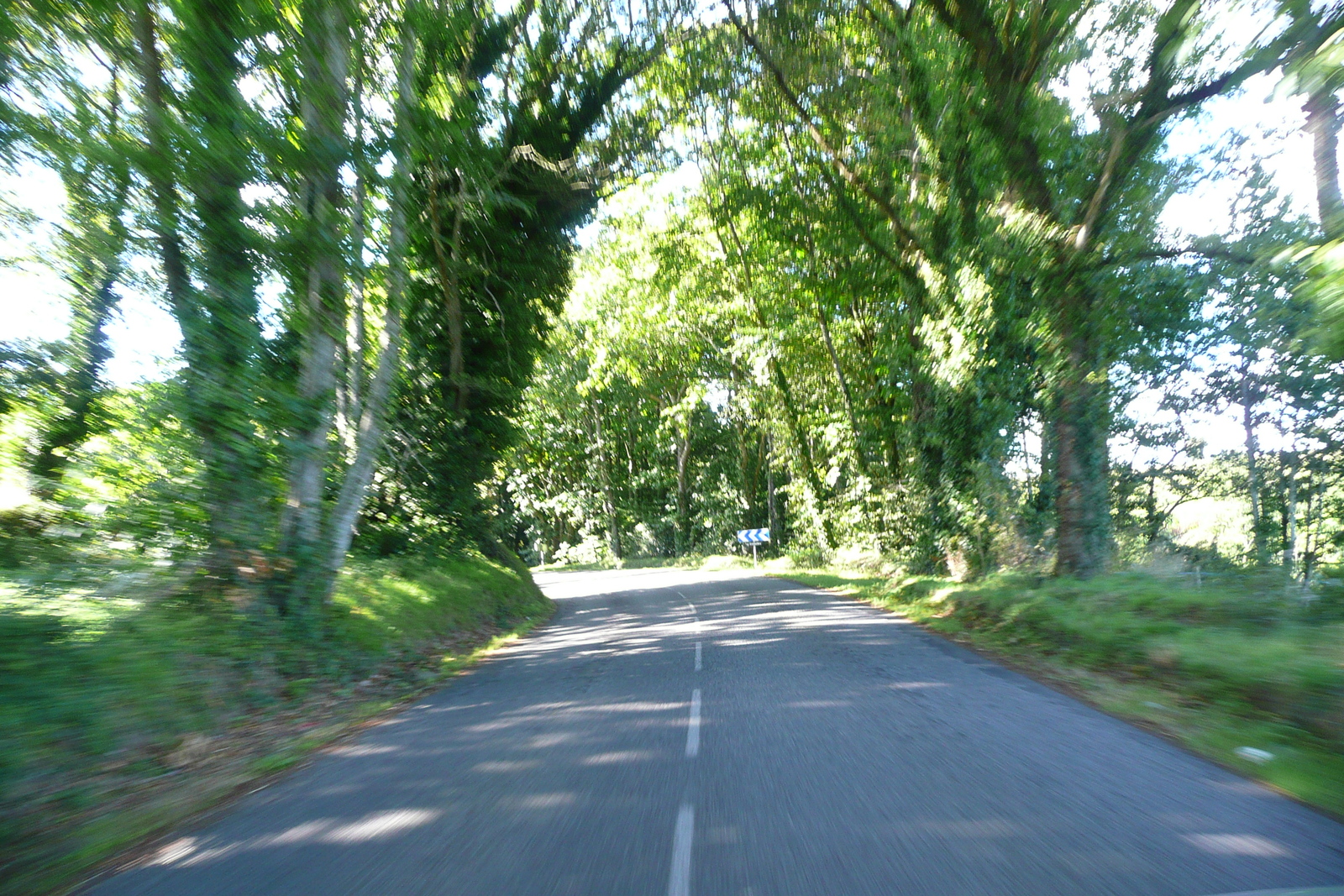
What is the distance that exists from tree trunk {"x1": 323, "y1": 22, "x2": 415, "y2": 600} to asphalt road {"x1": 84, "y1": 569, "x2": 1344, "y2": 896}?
12.8ft

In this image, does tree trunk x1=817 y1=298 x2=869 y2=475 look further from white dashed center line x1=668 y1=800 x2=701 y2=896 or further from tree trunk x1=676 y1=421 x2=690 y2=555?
white dashed center line x1=668 y1=800 x2=701 y2=896

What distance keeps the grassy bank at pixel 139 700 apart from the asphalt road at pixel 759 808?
526mm

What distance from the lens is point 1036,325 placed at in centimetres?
1508

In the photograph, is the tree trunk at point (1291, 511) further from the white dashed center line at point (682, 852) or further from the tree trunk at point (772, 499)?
the white dashed center line at point (682, 852)

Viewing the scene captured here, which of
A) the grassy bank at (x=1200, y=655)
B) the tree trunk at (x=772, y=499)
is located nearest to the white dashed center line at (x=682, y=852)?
the grassy bank at (x=1200, y=655)

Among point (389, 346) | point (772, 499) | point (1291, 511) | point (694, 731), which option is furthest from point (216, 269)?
point (772, 499)

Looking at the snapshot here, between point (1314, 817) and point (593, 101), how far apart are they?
16.8 m

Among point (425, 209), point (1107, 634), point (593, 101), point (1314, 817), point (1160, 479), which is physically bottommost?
point (1314, 817)

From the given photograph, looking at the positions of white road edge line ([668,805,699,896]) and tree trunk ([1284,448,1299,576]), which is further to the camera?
tree trunk ([1284,448,1299,576])

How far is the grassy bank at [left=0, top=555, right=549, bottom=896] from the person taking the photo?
5062 millimetres

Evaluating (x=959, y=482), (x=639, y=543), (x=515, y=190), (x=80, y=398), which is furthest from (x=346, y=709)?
(x=639, y=543)

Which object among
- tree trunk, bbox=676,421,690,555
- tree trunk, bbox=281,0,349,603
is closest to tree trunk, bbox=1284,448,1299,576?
tree trunk, bbox=281,0,349,603

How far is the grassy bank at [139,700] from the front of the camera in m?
5.06

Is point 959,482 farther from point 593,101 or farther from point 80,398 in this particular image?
point 80,398
